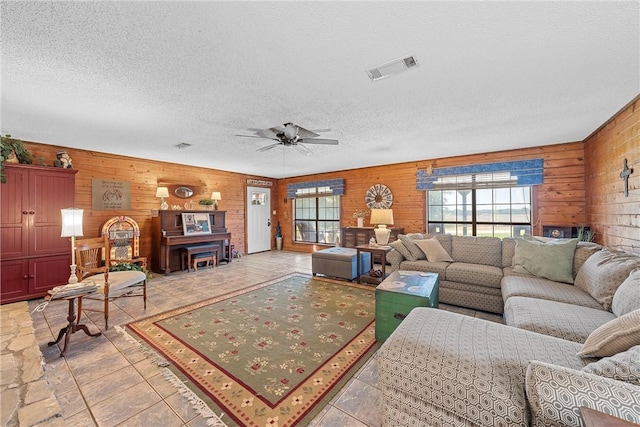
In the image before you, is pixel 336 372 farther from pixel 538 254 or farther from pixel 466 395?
pixel 538 254

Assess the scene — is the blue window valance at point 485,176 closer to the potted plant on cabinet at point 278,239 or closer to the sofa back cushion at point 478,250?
the sofa back cushion at point 478,250

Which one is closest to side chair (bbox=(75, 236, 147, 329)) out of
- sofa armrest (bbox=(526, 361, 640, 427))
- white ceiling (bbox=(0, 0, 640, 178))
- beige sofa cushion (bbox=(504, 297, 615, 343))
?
white ceiling (bbox=(0, 0, 640, 178))

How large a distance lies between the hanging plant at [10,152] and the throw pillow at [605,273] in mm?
6559

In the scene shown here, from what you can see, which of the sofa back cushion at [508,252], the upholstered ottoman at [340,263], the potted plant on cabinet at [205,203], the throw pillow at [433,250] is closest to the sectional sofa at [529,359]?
the sofa back cushion at [508,252]

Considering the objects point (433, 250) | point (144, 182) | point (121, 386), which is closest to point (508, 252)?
point (433, 250)

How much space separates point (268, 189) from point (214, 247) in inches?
111

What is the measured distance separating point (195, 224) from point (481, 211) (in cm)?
609

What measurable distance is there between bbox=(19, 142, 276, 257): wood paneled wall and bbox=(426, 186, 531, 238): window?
Result: 16.4 feet

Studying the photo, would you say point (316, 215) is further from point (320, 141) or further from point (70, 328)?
point (70, 328)

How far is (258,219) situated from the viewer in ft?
25.3

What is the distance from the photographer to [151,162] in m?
5.36

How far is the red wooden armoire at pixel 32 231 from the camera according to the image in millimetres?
3393

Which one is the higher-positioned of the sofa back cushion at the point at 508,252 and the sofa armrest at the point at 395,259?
the sofa back cushion at the point at 508,252

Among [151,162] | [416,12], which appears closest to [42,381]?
[416,12]
